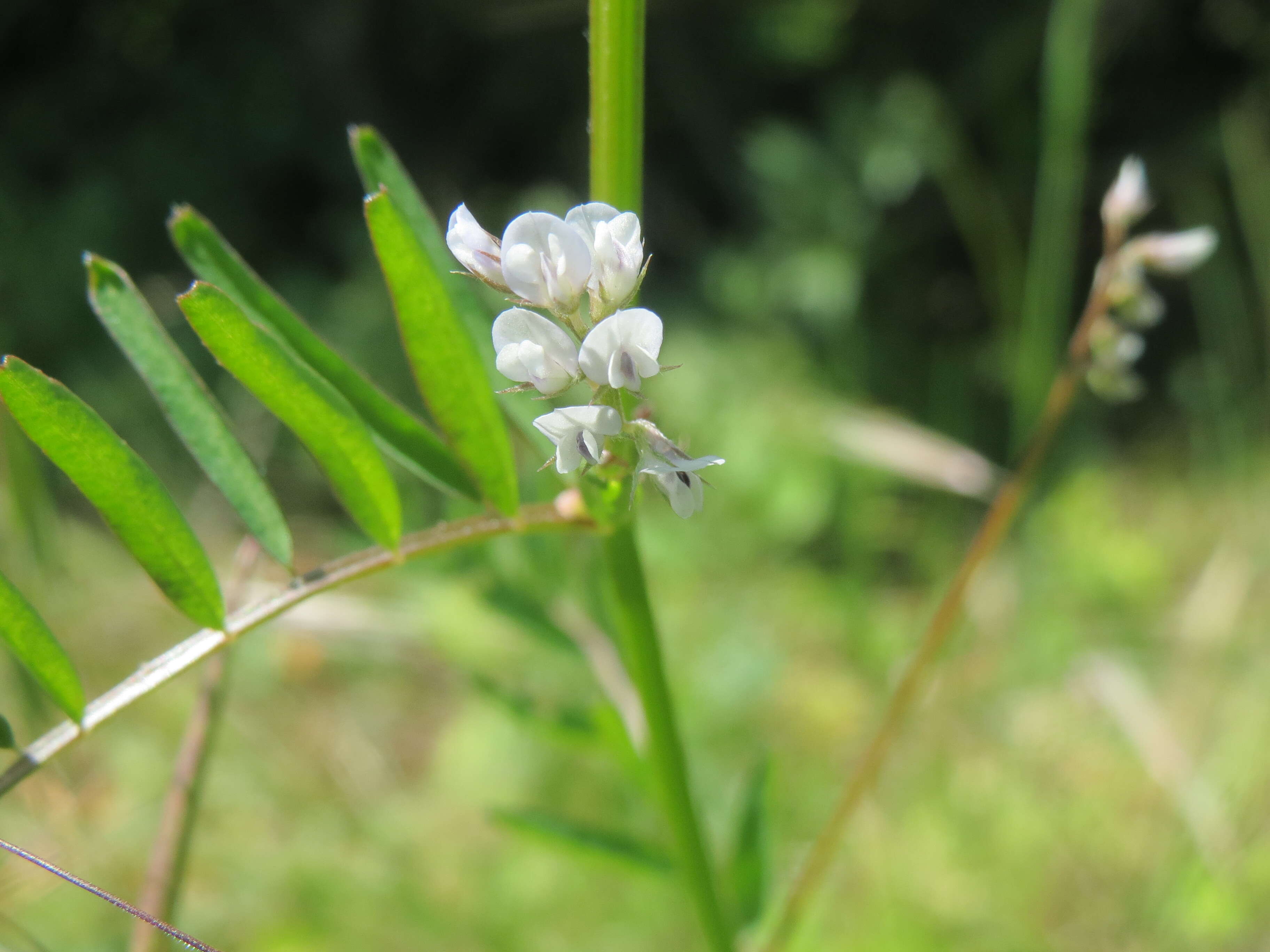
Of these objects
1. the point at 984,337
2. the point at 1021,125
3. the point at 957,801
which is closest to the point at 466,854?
the point at 957,801

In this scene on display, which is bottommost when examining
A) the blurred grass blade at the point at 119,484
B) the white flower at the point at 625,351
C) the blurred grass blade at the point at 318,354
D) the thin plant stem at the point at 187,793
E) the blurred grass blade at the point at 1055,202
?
the thin plant stem at the point at 187,793

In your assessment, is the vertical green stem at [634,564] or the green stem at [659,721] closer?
the vertical green stem at [634,564]

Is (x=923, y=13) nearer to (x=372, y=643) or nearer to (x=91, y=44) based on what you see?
(x=372, y=643)

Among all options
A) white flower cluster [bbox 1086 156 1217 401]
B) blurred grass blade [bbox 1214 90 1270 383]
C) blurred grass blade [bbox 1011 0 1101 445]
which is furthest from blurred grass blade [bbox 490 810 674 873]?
blurred grass blade [bbox 1214 90 1270 383]

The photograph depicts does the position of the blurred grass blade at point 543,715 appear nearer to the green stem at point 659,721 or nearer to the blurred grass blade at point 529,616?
the blurred grass blade at point 529,616

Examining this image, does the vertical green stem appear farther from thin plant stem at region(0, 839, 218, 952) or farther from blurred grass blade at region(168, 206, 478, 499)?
thin plant stem at region(0, 839, 218, 952)

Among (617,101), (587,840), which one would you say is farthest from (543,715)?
(617,101)

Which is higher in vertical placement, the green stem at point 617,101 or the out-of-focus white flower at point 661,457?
the green stem at point 617,101

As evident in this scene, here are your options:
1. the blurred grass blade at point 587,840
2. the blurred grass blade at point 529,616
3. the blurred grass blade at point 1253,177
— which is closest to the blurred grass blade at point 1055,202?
the blurred grass blade at point 1253,177
